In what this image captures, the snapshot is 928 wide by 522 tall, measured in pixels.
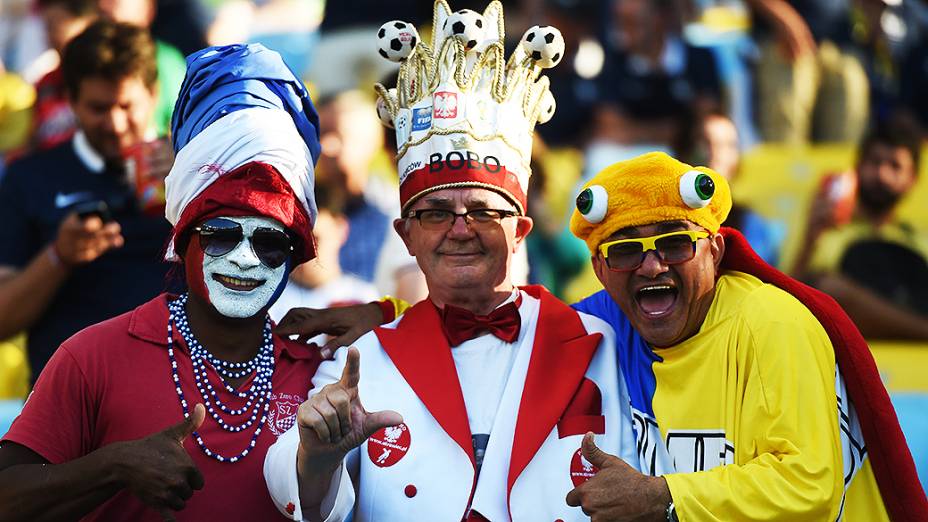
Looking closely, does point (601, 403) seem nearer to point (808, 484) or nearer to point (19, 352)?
point (808, 484)

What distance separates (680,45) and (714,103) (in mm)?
555

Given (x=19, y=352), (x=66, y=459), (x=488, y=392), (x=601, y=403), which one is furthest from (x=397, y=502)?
(x=19, y=352)

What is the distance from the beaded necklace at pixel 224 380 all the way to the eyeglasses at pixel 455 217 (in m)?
0.61

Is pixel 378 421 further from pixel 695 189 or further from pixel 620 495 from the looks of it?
pixel 695 189

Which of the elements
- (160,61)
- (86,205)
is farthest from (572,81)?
(86,205)

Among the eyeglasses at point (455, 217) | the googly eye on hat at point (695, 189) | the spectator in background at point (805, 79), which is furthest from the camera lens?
the spectator in background at point (805, 79)

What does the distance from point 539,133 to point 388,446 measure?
4.42 meters

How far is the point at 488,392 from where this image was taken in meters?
3.82

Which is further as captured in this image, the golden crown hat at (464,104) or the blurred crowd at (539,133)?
the blurred crowd at (539,133)

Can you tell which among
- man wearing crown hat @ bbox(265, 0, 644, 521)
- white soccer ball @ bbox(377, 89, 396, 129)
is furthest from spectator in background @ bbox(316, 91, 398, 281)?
man wearing crown hat @ bbox(265, 0, 644, 521)

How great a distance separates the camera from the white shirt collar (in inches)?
207

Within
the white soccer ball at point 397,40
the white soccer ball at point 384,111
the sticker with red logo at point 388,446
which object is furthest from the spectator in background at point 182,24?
the sticker with red logo at point 388,446

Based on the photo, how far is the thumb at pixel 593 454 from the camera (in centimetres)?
341

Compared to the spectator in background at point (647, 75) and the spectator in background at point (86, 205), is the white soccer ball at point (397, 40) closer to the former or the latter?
the spectator in background at point (86, 205)
